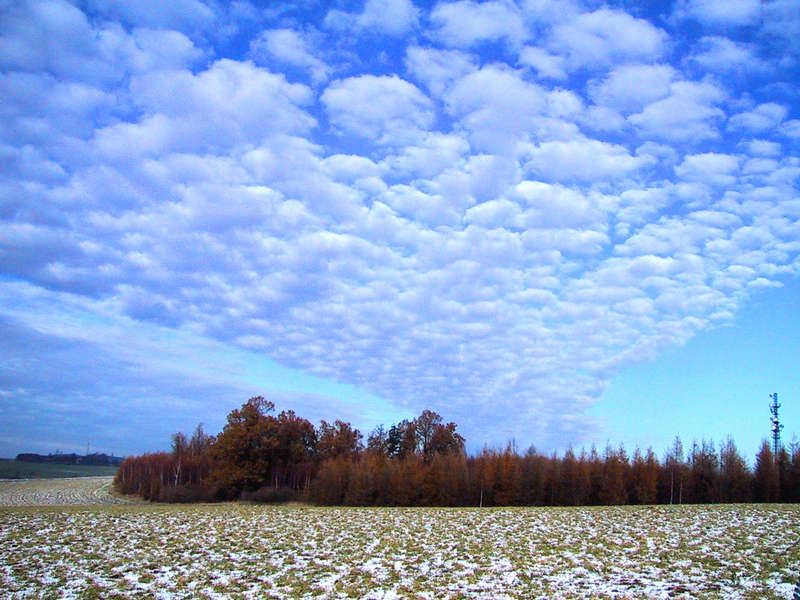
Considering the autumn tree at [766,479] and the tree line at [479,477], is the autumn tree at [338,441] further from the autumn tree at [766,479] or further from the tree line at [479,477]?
the autumn tree at [766,479]

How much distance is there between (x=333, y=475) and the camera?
5894 centimetres

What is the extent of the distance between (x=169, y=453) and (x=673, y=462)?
8714 centimetres

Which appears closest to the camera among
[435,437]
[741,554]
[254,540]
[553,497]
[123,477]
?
[741,554]

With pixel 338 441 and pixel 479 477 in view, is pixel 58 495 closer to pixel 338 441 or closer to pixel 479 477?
pixel 338 441

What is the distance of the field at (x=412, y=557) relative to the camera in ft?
49.4

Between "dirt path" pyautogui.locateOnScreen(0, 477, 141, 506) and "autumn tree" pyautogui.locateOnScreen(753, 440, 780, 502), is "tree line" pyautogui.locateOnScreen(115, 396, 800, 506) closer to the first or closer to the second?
"autumn tree" pyautogui.locateOnScreen(753, 440, 780, 502)

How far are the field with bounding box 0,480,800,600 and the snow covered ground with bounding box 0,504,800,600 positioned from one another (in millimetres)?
53

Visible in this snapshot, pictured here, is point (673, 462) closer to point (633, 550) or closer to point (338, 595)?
point (633, 550)

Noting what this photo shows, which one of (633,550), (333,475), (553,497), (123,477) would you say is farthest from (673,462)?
(123,477)

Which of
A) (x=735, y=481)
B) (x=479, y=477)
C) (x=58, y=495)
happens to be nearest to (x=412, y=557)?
(x=479, y=477)

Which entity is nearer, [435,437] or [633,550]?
[633,550]

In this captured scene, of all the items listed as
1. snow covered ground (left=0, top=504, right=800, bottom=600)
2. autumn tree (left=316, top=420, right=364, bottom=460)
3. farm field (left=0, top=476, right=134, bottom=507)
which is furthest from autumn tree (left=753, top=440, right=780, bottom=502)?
farm field (left=0, top=476, right=134, bottom=507)

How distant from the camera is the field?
15055mm

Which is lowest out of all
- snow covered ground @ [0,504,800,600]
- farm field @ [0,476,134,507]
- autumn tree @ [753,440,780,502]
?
farm field @ [0,476,134,507]
